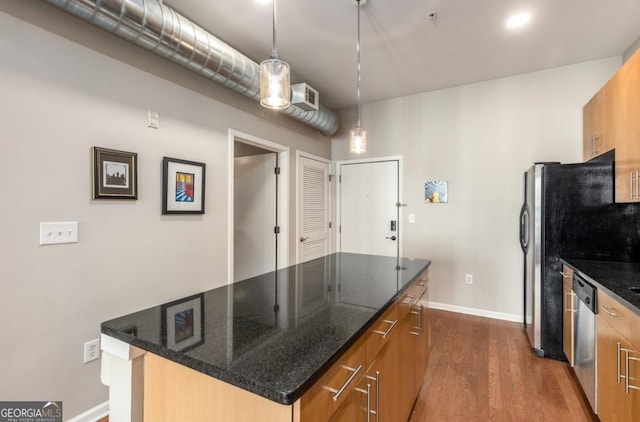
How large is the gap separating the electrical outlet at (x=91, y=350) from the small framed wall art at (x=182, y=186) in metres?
0.97

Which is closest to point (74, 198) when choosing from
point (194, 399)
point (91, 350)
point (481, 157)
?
point (91, 350)

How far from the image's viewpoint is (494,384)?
7.40 feet

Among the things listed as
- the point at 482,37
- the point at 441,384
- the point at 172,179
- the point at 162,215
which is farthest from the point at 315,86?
the point at 441,384

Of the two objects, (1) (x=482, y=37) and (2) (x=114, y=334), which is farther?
(1) (x=482, y=37)

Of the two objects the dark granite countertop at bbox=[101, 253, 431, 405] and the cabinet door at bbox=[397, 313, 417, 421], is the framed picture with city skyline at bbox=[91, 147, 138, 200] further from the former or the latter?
the cabinet door at bbox=[397, 313, 417, 421]

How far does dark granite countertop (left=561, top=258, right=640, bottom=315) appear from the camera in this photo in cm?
145

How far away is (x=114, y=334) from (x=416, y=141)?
12.6 feet

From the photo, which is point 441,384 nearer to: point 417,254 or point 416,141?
point 417,254

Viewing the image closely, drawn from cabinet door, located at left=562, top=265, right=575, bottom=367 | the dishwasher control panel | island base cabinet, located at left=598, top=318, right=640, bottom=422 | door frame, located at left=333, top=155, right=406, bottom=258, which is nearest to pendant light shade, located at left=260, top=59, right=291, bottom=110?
island base cabinet, located at left=598, top=318, right=640, bottom=422

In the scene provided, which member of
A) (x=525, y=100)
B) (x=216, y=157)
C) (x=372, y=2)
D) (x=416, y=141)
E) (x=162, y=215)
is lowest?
(x=162, y=215)

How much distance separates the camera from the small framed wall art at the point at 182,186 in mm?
2369

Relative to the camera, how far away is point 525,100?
3389mm

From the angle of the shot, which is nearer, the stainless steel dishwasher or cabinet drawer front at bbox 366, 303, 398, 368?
cabinet drawer front at bbox 366, 303, 398, 368

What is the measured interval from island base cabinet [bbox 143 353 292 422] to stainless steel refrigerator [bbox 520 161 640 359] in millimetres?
2721
